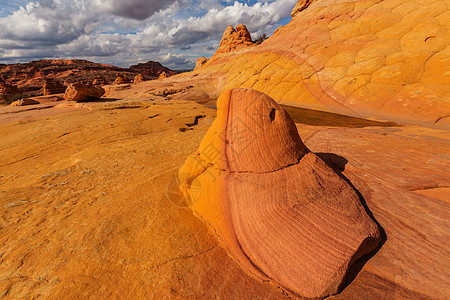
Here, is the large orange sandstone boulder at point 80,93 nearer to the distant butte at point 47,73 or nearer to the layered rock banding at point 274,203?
the layered rock banding at point 274,203

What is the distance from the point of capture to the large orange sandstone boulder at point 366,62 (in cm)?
792

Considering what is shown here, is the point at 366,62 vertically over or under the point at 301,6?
under

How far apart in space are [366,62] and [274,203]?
1183 centimetres

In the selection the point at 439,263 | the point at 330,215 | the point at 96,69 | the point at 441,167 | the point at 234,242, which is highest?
the point at 96,69

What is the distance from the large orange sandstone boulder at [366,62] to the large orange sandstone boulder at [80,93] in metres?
10.5

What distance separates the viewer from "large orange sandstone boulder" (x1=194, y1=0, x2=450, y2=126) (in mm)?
7922

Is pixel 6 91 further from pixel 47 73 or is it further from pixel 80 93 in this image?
pixel 47 73

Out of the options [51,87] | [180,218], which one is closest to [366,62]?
[180,218]

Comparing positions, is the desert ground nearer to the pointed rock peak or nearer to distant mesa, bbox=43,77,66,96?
distant mesa, bbox=43,77,66,96

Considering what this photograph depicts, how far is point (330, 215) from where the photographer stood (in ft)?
6.09

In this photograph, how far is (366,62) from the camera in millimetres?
9758

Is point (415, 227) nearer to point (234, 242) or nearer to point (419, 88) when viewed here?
point (234, 242)

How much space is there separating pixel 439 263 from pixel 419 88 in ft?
32.3

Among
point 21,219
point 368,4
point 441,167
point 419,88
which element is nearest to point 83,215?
point 21,219
